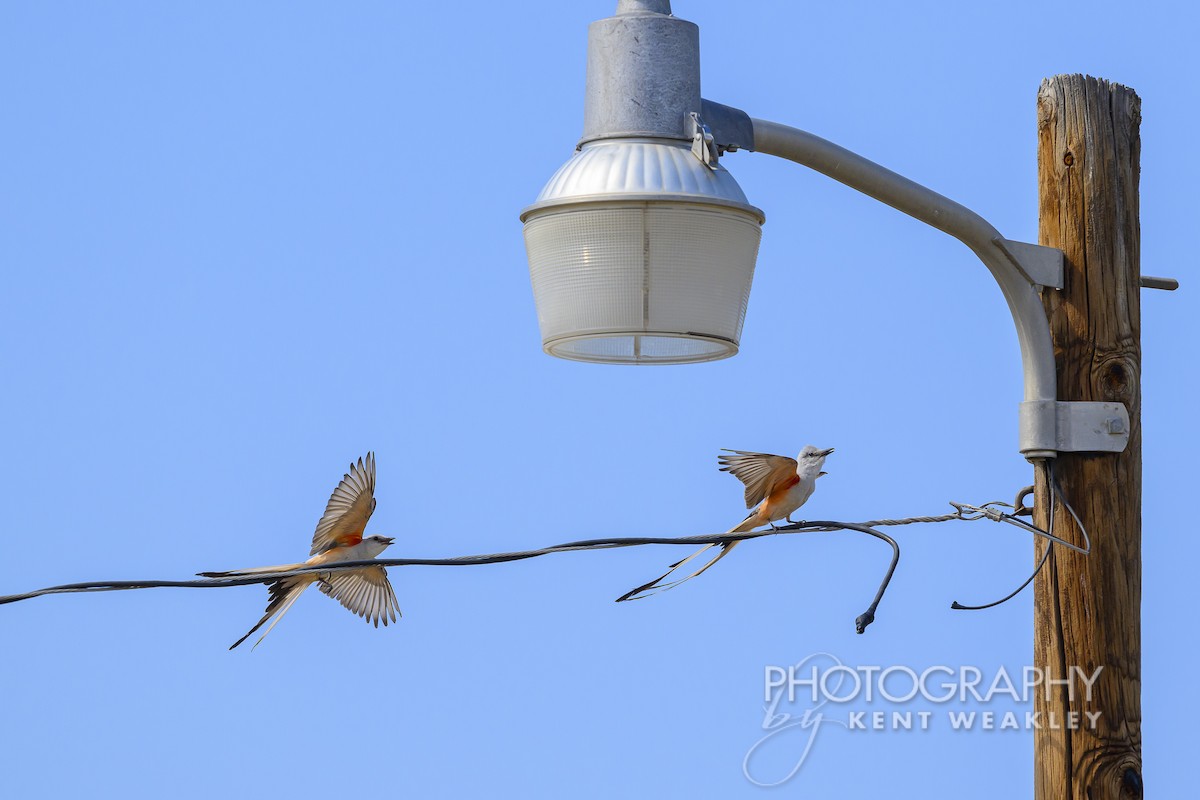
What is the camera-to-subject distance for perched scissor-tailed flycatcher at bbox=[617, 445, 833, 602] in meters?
7.05

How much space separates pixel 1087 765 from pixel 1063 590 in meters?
0.60

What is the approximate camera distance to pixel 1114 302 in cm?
589

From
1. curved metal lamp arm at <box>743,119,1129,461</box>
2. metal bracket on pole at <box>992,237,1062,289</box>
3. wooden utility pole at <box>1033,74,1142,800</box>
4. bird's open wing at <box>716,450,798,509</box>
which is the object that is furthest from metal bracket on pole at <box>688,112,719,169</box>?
bird's open wing at <box>716,450,798,509</box>

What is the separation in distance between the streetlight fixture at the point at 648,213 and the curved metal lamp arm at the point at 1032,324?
0.47 metres

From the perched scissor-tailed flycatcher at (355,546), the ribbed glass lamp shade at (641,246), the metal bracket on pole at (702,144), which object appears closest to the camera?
the ribbed glass lamp shade at (641,246)

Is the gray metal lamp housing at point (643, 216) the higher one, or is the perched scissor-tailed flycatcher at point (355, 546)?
the gray metal lamp housing at point (643, 216)

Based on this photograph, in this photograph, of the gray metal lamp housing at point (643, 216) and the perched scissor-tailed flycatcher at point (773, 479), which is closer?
the gray metal lamp housing at point (643, 216)

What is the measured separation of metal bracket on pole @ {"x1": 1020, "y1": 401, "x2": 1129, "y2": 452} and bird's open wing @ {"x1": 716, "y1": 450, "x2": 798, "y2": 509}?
4.84 ft

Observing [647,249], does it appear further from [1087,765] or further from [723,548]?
[1087,765]

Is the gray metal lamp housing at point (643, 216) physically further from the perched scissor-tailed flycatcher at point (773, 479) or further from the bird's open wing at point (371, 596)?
the bird's open wing at point (371, 596)

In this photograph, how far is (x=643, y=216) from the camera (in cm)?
484

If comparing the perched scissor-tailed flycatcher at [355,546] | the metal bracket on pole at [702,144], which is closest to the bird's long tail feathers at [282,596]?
the perched scissor-tailed flycatcher at [355,546]

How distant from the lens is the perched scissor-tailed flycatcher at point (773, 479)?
23.1 ft

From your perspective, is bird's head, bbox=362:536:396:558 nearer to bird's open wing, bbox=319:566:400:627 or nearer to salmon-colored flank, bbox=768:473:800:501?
bird's open wing, bbox=319:566:400:627
